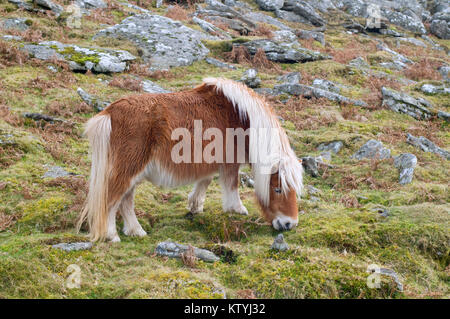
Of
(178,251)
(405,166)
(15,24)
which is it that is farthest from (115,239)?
(15,24)

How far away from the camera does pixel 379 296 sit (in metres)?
3.83

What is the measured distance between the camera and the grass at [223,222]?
12.7 feet

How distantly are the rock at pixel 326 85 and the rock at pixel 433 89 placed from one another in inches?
125

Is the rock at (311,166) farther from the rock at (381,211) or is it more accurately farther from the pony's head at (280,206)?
the pony's head at (280,206)

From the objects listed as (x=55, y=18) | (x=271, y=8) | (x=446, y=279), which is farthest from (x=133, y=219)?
(x=271, y=8)

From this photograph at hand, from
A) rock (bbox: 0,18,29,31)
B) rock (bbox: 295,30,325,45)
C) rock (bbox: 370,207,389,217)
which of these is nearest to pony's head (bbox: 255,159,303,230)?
rock (bbox: 370,207,389,217)

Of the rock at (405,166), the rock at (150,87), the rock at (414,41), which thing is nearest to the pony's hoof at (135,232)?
the rock at (405,166)

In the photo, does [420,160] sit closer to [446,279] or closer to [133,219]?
[446,279]

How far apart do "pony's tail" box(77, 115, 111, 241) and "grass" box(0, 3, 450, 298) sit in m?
0.25

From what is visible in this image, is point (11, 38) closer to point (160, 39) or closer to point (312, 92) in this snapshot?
point (160, 39)

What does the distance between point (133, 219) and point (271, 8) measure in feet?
78.3

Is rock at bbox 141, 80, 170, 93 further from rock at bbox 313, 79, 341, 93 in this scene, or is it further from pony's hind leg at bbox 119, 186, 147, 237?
pony's hind leg at bbox 119, 186, 147, 237
